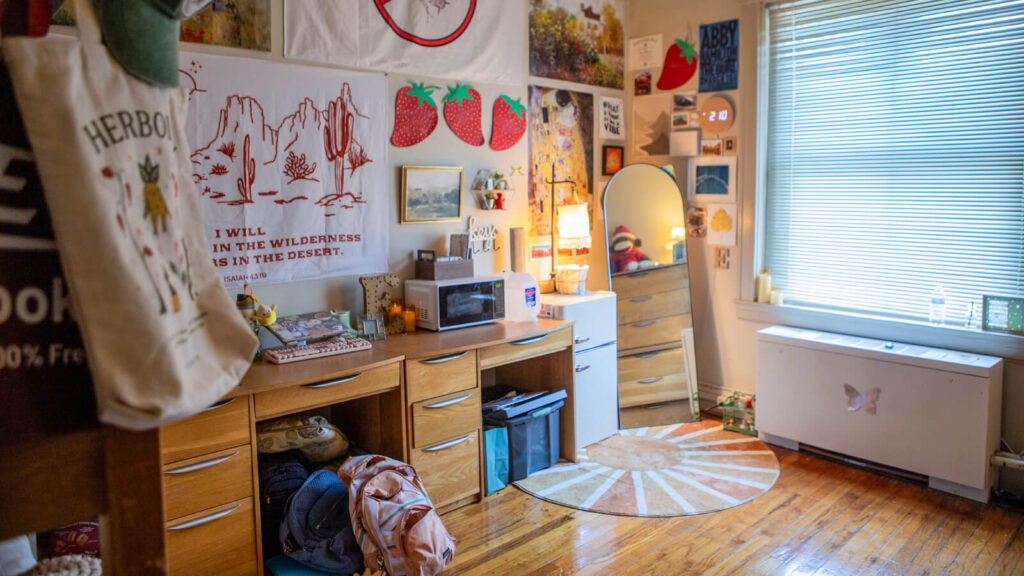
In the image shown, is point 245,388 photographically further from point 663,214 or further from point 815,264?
point 815,264

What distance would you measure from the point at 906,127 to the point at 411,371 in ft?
8.78

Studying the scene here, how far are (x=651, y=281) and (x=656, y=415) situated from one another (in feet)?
2.55

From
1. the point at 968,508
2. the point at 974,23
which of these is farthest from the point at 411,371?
the point at 974,23

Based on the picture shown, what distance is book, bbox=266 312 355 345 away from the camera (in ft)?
9.59

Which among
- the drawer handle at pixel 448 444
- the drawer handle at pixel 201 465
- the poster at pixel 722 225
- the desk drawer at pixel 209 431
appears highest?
the poster at pixel 722 225

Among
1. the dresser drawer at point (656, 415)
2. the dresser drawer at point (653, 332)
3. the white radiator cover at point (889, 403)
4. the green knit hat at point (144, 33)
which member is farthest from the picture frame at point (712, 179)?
the green knit hat at point (144, 33)

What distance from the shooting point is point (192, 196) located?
940mm

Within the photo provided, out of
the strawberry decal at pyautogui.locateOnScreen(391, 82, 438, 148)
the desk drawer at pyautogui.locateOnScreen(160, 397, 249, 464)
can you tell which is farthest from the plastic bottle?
the desk drawer at pyautogui.locateOnScreen(160, 397, 249, 464)

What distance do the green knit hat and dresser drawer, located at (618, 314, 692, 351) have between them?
3.54 meters

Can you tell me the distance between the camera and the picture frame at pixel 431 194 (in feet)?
11.5

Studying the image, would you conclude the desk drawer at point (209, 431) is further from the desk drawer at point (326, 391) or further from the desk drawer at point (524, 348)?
the desk drawer at point (524, 348)

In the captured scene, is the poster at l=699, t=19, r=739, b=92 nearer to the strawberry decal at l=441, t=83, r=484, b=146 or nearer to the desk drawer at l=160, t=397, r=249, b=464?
the strawberry decal at l=441, t=83, r=484, b=146

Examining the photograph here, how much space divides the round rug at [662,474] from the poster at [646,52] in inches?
87.8

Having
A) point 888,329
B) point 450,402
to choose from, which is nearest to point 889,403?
point 888,329
